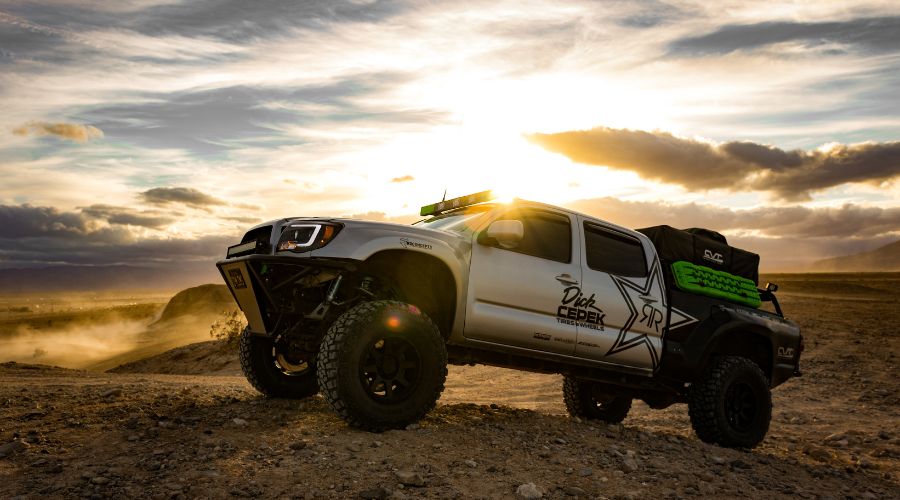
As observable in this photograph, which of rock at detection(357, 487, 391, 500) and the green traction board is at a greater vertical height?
the green traction board

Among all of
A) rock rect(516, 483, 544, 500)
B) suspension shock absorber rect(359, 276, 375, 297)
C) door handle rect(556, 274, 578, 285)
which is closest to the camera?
rock rect(516, 483, 544, 500)

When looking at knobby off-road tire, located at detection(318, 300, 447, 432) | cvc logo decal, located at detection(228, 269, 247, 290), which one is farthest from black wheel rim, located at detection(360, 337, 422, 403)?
cvc logo decal, located at detection(228, 269, 247, 290)

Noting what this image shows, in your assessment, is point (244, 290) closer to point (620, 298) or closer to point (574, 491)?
point (574, 491)

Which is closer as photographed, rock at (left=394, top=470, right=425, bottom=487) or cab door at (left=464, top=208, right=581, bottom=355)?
rock at (left=394, top=470, right=425, bottom=487)

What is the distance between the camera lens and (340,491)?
4523 millimetres

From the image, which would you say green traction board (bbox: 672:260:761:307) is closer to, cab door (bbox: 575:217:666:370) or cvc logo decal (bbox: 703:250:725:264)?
cvc logo decal (bbox: 703:250:725:264)

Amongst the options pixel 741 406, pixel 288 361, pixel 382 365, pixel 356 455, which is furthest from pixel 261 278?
pixel 741 406

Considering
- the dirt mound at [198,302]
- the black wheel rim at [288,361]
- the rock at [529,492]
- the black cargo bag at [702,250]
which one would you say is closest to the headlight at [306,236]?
the black wheel rim at [288,361]

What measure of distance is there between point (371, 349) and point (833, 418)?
352 inches

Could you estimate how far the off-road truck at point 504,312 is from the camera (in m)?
5.44

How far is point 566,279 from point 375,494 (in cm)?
289

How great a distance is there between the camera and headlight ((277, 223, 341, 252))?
5410mm

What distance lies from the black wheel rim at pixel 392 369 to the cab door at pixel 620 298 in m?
1.85

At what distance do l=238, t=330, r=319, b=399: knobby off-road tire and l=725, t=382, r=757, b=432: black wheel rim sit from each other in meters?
4.63
